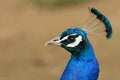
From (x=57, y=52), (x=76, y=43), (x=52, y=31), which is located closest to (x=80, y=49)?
(x=76, y=43)

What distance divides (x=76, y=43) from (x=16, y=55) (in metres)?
4.39

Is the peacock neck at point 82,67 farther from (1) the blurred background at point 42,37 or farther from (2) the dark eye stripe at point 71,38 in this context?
(1) the blurred background at point 42,37

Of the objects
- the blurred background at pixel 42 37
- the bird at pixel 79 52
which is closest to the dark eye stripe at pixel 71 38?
the bird at pixel 79 52

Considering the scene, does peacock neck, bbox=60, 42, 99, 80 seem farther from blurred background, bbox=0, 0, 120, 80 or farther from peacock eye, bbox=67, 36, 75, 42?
blurred background, bbox=0, 0, 120, 80

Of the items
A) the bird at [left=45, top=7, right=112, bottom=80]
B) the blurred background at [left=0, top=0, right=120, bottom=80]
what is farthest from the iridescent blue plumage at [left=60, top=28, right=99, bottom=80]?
the blurred background at [left=0, top=0, right=120, bottom=80]

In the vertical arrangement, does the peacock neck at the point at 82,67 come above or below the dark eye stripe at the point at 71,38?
below

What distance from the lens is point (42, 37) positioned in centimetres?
926

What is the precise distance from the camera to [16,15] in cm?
1056

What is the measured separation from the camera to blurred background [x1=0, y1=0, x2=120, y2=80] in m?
8.07

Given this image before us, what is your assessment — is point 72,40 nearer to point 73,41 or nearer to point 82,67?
point 73,41

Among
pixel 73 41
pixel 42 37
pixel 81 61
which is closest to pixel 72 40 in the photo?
pixel 73 41

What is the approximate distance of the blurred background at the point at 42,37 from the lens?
807cm

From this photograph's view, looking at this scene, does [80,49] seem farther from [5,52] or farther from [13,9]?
[13,9]

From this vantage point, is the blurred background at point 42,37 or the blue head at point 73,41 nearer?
the blue head at point 73,41
